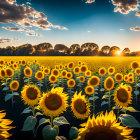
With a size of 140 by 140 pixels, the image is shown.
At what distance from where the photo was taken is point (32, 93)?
12.0ft

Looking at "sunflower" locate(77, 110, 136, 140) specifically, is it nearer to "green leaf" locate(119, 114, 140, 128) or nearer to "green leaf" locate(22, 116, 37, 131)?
"green leaf" locate(119, 114, 140, 128)

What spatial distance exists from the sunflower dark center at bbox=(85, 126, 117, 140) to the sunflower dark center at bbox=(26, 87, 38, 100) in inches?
101

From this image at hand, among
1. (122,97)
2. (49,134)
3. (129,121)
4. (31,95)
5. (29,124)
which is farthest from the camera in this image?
(31,95)

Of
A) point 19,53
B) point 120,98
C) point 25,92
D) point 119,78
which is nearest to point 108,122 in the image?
point 120,98

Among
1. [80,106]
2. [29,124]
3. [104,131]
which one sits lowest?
[29,124]

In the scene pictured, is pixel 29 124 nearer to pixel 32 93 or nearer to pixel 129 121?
pixel 32 93

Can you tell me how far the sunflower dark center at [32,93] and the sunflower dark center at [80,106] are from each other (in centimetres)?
110

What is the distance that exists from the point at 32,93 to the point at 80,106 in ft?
4.17

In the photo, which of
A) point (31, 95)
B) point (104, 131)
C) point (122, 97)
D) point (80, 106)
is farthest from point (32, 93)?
point (104, 131)

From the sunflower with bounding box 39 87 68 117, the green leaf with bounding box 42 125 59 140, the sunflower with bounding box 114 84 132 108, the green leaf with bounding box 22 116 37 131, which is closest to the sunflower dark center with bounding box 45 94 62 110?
the sunflower with bounding box 39 87 68 117

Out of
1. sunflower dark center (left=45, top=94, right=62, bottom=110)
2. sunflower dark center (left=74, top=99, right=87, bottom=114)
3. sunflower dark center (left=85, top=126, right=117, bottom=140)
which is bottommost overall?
sunflower dark center (left=74, top=99, right=87, bottom=114)

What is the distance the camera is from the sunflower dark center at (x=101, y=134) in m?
1.17

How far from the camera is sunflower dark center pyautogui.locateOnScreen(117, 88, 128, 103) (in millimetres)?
3295

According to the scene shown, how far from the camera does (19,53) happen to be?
53281mm
